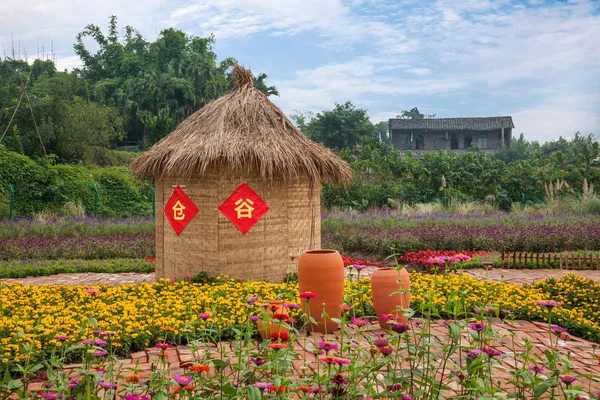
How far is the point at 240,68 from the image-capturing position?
31.2 ft

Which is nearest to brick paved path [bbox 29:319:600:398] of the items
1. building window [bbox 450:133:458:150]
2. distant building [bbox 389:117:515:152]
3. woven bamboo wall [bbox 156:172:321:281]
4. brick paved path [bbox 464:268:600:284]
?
woven bamboo wall [bbox 156:172:321:281]

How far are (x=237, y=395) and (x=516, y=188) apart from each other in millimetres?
22018

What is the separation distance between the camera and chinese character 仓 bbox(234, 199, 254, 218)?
8359 millimetres

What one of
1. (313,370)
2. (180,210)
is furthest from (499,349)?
(180,210)

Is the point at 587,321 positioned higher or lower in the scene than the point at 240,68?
lower

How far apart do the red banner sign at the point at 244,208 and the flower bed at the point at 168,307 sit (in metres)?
0.92

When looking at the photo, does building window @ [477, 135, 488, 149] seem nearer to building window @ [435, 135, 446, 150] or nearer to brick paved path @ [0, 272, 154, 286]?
building window @ [435, 135, 446, 150]

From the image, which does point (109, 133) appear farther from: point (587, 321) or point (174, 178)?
point (587, 321)

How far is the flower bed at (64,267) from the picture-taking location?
10.9 meters

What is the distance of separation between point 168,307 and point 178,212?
2.54 metres

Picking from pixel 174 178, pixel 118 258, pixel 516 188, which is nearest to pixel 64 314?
pixel 174 178

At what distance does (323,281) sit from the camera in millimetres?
5938

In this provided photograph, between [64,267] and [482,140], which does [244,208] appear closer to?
[64,267]

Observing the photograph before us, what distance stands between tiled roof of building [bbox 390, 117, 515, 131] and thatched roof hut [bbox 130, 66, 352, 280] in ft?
116
